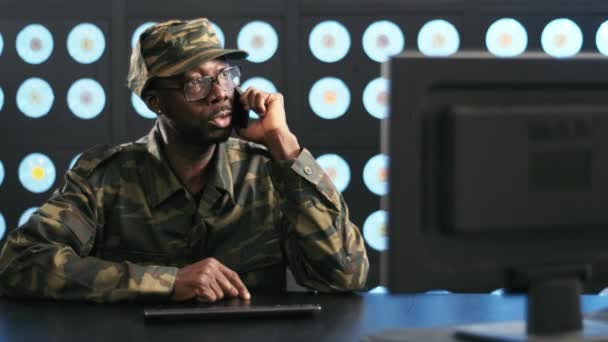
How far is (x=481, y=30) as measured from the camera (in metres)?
3.50

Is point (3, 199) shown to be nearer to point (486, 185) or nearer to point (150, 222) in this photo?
point (150, 222)

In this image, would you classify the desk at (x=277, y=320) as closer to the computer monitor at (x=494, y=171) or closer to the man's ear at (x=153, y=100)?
the computer monitor at (x=494, y=171)

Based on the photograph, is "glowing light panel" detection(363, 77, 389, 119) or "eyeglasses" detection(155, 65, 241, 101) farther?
"glowing light panel" detection(363, 77, 389, 119)

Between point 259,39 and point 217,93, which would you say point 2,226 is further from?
point 217,93

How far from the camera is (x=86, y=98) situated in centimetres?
359

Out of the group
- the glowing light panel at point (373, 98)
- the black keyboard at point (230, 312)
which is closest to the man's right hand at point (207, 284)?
the black keyboard at point (230, 312)

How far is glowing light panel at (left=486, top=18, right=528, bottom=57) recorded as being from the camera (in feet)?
11.5

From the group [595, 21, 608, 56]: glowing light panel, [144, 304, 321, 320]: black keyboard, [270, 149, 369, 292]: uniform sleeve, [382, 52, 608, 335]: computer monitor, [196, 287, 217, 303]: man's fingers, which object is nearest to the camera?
[382, 52, 608, 335]: computer monitor

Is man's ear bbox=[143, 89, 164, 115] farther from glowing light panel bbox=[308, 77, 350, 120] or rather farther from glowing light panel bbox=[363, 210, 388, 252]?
glowing light panel bbox=[363, 210, 388, 252]

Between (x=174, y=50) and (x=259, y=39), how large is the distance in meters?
1.13

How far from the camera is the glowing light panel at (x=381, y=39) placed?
11.6 feet

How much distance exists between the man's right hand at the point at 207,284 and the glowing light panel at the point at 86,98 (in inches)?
65.6

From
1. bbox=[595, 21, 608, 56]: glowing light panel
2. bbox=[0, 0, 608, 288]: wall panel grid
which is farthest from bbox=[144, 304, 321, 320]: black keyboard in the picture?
bbox=[595, 21, 608, 56]: glowing light panel

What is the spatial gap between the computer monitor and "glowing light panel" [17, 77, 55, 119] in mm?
2535
